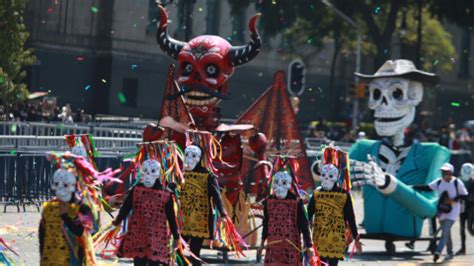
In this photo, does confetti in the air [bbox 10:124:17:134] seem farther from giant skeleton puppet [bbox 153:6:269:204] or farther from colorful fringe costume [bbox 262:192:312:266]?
colorful fringe costume [bbox 262:192:312:266]

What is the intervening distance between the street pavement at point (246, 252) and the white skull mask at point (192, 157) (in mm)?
1572

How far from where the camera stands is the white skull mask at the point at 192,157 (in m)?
13.5

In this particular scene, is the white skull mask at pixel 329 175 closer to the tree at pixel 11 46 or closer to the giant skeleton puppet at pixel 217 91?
the giant skeleton puppet at pixel 217 91

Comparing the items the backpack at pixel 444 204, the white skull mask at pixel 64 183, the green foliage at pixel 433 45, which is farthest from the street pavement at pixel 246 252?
the green foliage at pixel 433 45

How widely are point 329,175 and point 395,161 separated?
18.8 ft

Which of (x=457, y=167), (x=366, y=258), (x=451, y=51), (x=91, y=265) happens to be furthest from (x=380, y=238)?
(x=451, y=51)

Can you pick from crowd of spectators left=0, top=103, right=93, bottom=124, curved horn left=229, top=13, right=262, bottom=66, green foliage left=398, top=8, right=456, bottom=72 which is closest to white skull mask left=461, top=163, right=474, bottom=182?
curved horn left=229, top=13, right=262, bottom=66

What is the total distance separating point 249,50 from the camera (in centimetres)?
1647

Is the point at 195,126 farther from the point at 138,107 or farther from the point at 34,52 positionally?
the point at 138,107

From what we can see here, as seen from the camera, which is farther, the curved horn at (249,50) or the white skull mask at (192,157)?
the curved horn at (249,50)

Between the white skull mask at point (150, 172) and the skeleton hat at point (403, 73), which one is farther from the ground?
the skeleton hat at point (403, 73)

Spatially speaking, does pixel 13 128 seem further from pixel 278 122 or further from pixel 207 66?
pixel 207 66

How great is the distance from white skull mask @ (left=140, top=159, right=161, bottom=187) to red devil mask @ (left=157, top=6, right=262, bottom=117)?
418cm

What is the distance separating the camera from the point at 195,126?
15891mm
